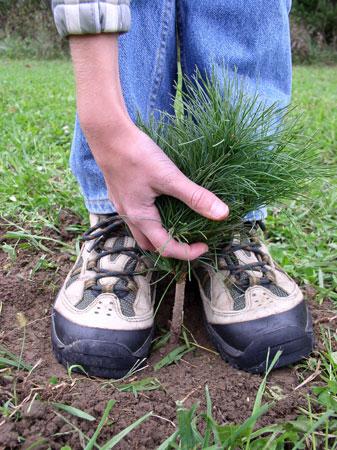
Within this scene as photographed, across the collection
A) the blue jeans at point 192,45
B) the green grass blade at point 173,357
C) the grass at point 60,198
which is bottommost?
the grass at point 60,198

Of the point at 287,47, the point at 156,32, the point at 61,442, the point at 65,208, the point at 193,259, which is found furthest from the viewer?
the point at 65,208

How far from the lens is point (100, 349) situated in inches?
44.6

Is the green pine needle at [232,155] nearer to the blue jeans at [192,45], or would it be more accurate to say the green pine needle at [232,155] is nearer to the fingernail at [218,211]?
the fingernail at [218,211]

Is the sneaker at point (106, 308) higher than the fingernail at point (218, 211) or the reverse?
the reverse

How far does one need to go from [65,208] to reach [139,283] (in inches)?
30.6

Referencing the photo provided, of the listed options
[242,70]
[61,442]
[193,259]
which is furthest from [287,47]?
[61,442]

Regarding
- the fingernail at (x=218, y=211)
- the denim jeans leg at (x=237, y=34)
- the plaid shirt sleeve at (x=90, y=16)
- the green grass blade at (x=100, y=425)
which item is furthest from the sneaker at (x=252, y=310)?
the plaid shirt sleeve at (x=90, y=16)

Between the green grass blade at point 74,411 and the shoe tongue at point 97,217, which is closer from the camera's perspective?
the green grass blade at point 74,411

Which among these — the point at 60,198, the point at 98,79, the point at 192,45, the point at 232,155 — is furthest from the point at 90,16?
the point at 60,198

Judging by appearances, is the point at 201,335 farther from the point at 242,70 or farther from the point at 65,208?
the point at 65,208

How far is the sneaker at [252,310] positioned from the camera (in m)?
1.17

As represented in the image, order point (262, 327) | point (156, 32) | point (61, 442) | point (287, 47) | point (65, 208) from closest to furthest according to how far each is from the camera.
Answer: point (61, 442)
point (262, 327)
point (156, 32)
point (287, 47)
point (65, 208)

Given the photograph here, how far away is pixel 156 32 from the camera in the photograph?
1.32 metres

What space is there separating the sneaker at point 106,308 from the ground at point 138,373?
4cm
